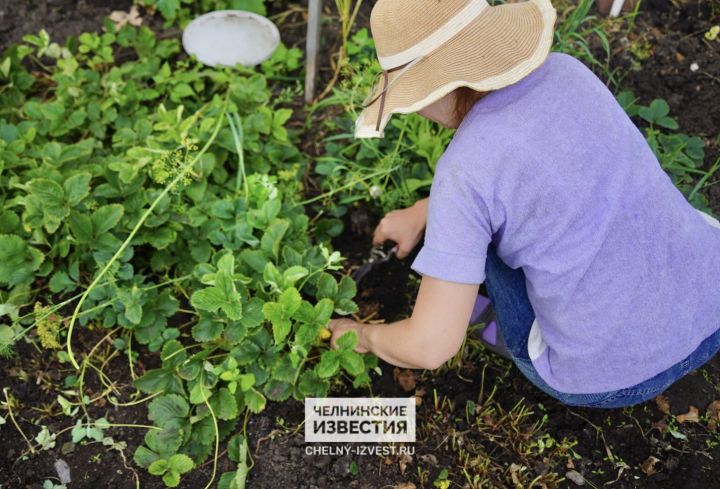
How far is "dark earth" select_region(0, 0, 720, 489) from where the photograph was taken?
1.75 metres

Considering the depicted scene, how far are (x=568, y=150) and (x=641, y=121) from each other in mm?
1364

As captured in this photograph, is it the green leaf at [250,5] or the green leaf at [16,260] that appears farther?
the green leaf at [250,5]

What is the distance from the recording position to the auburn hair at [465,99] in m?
1.36

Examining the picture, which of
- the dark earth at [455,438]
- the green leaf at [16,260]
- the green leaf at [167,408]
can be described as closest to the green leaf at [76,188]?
the green leaf at [16,260]

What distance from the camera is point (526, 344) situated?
1661mm

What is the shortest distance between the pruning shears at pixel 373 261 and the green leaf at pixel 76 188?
33.7 inches

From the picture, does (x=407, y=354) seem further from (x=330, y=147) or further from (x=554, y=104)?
(x=330, y=147)

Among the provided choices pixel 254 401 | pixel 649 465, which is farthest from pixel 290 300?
pixel 649 465

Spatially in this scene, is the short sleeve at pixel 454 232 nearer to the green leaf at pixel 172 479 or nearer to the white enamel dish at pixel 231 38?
the green leaf at pixel 172 479

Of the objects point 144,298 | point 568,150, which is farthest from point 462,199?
point 144,298

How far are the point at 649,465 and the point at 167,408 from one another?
4.30 feet

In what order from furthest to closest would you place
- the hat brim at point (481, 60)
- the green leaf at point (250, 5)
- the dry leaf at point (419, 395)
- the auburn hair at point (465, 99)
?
the green leaf at point (250, 5) < the dry leaf at point (419, 395) < the auburn hair at point (465, 99) < the hat brim at point (481, 60)

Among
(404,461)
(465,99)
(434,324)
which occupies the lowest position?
(404,461)

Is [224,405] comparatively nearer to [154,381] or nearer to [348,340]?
[154,381]
